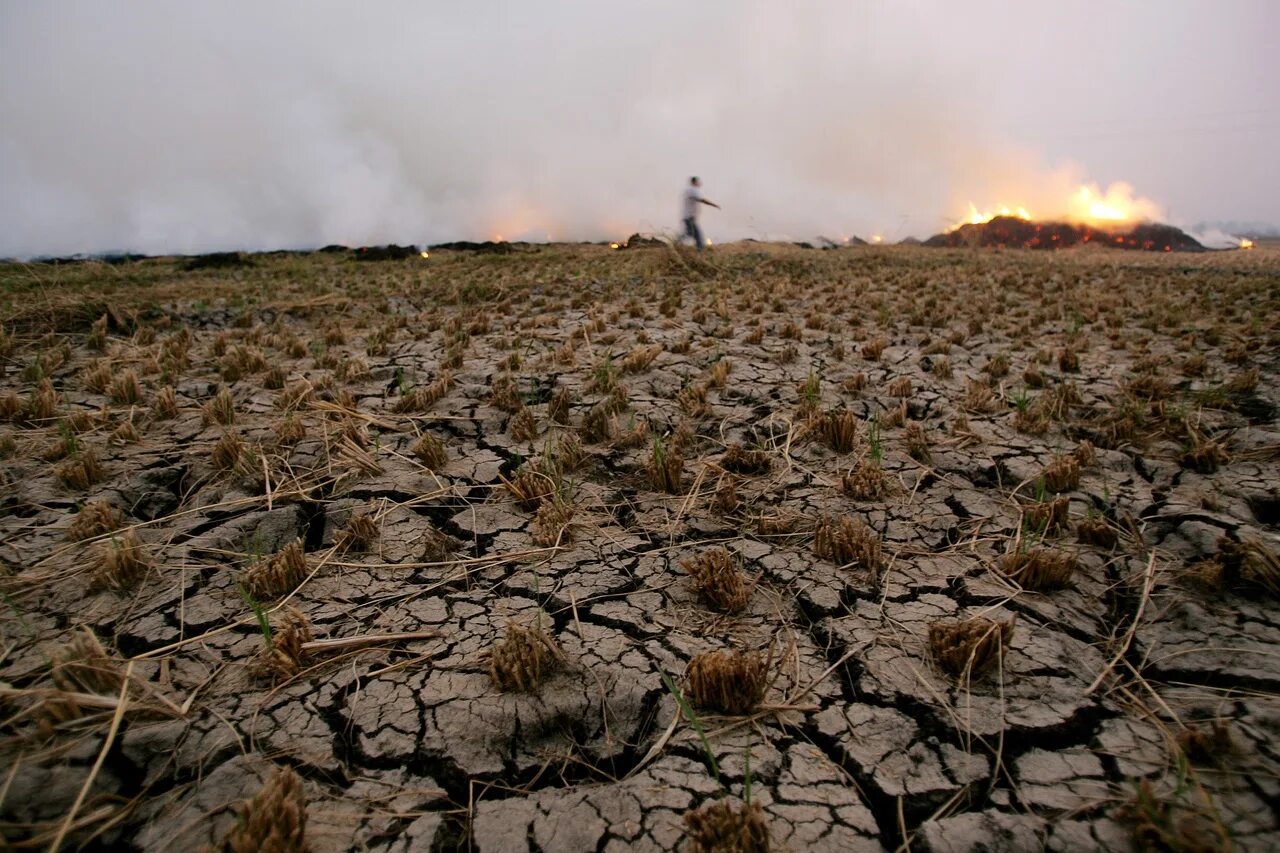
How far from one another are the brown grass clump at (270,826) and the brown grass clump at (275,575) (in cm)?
101

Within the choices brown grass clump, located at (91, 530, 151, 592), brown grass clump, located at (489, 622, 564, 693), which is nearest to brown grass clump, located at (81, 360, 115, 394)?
brown grass clump, located at (91, 530, 151, 592)

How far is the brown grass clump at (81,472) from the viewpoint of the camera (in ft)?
9.33

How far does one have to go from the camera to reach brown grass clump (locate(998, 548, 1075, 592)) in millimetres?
A: 2156

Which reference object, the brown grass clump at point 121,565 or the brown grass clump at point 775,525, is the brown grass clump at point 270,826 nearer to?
the brown grass clump at point 121,565

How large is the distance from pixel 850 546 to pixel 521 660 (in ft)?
4.53

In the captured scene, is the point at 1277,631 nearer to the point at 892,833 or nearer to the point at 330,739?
the point at 892,833

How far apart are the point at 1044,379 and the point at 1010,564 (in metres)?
2.99

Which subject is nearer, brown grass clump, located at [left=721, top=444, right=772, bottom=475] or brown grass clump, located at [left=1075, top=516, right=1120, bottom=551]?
brown grass clump, located at [left=1075, top=516, right=1120, bottom=551]

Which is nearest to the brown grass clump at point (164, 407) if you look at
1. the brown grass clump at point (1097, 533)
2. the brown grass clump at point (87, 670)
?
the brown grass clump at point (87, 670)

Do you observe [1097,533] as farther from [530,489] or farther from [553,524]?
[530,489]

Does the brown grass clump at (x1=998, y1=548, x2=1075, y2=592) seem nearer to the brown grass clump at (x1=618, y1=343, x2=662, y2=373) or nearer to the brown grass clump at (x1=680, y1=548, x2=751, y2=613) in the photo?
the brown grass clump at (x1=680, y1=548, x2=751, y2=613)

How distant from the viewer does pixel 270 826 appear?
4.15ft

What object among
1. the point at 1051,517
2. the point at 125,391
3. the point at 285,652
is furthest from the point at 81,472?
the point at 1051,517

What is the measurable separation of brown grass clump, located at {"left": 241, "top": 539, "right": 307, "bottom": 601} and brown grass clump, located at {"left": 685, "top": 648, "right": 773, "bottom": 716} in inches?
62.4
